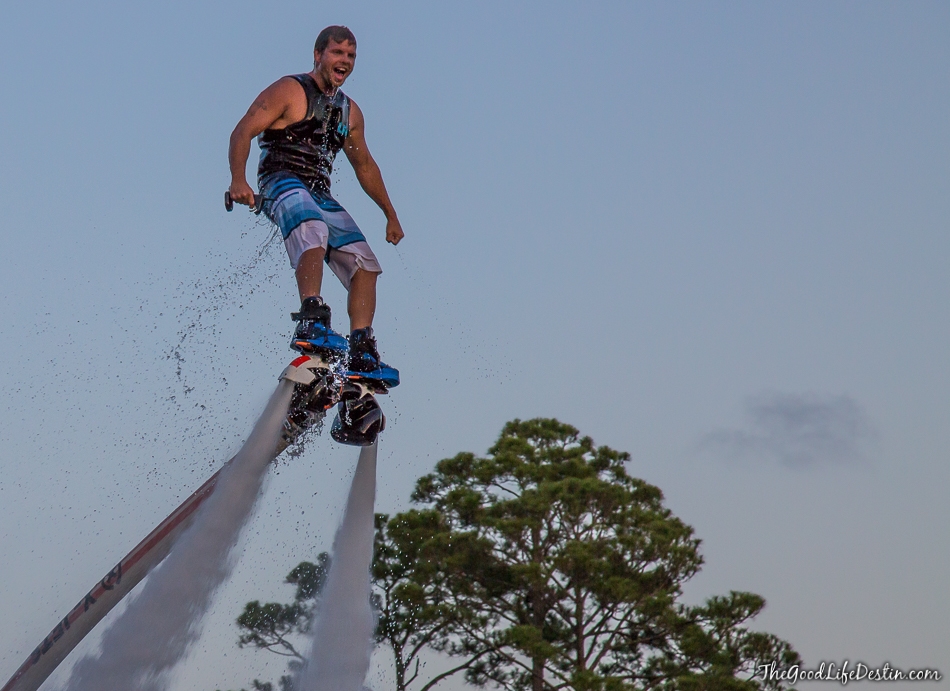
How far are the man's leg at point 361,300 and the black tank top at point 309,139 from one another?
781 mm

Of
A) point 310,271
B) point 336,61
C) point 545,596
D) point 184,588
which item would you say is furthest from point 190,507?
point 545,596

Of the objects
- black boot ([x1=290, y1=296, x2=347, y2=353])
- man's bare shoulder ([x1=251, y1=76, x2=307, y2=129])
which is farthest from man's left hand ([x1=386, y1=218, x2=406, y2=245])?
black boot ([x1=290, y1=296, x2=347, y2=353])

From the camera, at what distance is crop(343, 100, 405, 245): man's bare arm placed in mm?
9484

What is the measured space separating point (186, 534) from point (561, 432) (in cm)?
1539

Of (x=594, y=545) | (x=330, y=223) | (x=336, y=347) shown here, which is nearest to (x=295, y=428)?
(x=336, y=347)

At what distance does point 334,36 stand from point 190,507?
3.63 meters

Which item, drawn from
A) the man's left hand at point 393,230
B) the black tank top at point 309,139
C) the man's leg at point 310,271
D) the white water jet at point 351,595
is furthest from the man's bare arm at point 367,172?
the white water jet at point 351,595

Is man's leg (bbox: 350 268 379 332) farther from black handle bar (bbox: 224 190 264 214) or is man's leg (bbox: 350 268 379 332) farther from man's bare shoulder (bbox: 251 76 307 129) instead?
man's bare shoulder (bbox: 251 76 307 129)

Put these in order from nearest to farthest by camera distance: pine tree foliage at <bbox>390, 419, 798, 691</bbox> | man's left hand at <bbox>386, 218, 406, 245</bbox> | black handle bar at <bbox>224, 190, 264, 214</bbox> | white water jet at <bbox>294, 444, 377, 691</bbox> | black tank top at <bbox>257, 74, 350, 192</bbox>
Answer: black handle bar at <bbox>224, 190, 264, 214</bbox>
black tank top at <bbox>257, 74, 350, 192</bbox>
white water jet at <bbox>294, 444, 377, 691</bbox>
man's left hand at <bbox>386, 218, 406, 245</bbox>
pine tree foliage at <bbox>390, 419, 798, 691</bbox>

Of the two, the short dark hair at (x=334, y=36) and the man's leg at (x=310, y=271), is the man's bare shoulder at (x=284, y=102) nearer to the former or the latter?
the short dark hair at (x=334, y=36)

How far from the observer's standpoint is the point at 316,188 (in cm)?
917

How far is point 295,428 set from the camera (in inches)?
353

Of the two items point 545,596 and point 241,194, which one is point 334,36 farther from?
point 545,596

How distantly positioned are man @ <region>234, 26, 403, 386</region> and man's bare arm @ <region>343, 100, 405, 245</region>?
141mm
